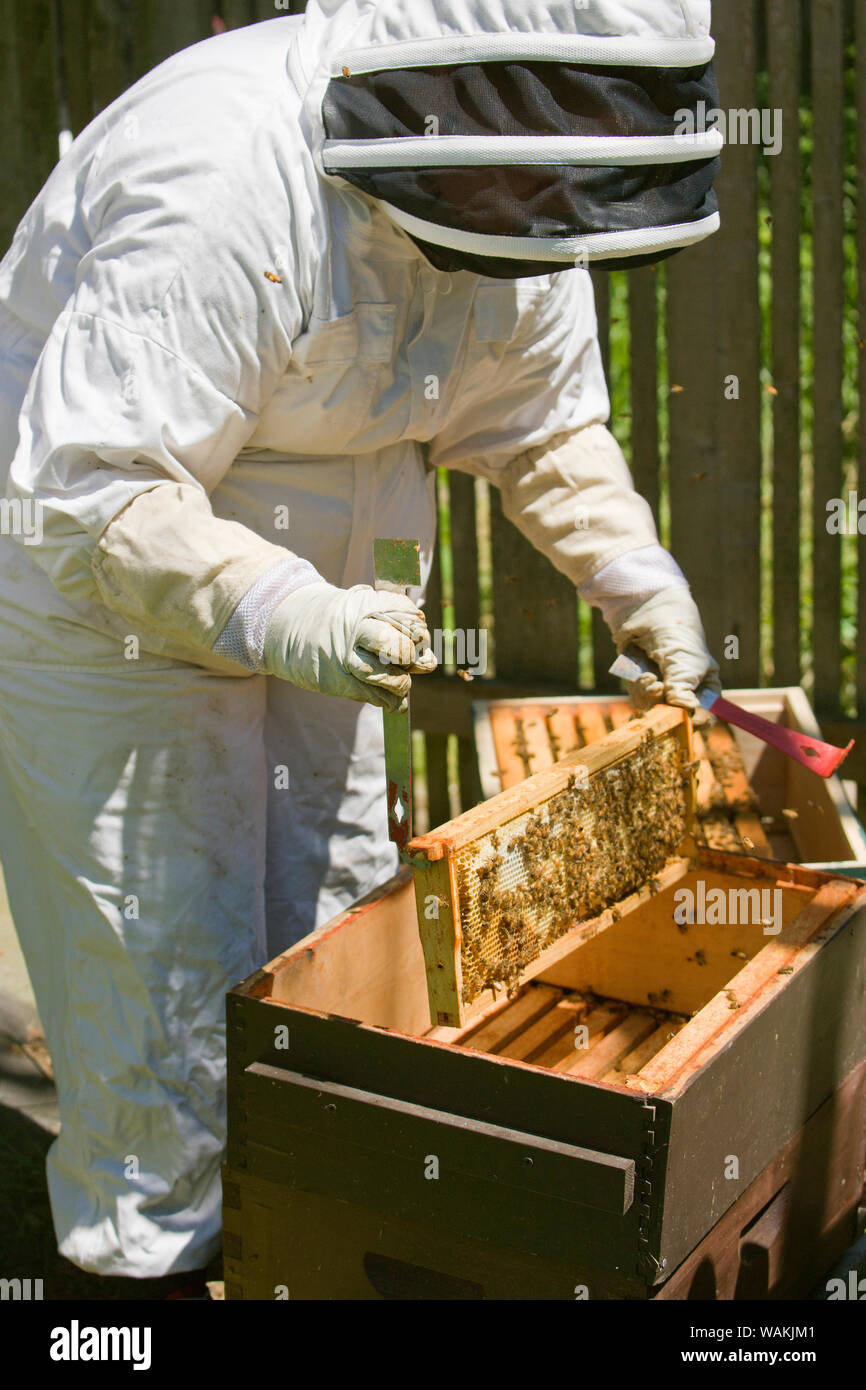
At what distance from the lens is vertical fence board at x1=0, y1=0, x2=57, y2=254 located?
4668 mm

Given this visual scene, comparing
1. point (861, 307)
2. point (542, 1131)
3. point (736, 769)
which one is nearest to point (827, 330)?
point (861, 307)

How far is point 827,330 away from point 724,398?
35 centimetres

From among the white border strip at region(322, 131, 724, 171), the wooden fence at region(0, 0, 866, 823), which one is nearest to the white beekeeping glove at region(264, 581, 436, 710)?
the white border strip at region(322, 131, 724, 171)

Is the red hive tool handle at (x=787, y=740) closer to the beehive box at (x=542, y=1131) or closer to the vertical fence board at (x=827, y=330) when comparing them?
the beehive box at (x=542, y=1131)

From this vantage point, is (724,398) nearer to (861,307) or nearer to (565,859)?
(861,307)

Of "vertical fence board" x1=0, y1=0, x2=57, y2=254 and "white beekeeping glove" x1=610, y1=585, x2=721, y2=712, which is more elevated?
"vertical fence board" x1=0, y1=0, x2=57, y2=254

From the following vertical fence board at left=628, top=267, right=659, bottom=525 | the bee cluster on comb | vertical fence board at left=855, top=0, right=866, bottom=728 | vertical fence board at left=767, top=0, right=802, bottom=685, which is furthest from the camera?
vertical fence board at left=628, top=267, right=659, bottom=525

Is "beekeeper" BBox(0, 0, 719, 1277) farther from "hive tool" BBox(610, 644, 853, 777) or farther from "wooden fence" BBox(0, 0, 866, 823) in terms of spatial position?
"wooden fence" BBox(0, 0, 866, 823)

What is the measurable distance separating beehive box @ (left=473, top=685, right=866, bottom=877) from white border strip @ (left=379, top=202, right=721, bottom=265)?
1570 millimetres

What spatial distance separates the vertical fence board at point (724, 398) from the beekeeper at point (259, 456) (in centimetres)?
110

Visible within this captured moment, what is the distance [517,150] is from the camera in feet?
7.01

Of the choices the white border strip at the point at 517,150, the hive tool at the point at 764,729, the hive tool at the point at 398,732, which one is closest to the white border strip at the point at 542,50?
the white border strip at the point at 517,150

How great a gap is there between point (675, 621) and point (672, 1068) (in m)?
1.25
